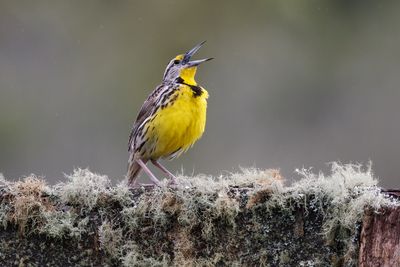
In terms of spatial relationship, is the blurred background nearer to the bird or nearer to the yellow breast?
the bird

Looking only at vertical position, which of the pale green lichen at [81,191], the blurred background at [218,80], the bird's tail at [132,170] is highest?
the blurred background at [218,80]

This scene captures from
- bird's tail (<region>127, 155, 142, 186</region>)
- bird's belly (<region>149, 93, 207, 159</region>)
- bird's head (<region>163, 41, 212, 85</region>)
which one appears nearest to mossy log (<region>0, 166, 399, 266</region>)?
bird's belly (<region>149, 93, 207, 159</region>)

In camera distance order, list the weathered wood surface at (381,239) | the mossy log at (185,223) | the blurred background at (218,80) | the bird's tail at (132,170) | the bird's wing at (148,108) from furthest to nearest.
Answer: the blurred background at (218,80) → the bird's tail at (132,170) → the bird's wing at (148,108) → the mossy log at (185,223) → the weathered wood surface at (381,239)

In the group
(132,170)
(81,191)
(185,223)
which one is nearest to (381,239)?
(185,223)

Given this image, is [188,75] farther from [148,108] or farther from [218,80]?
[218,80]

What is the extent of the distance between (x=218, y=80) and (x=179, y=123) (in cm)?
901

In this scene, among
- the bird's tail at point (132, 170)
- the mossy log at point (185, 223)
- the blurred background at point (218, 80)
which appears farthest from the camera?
the blurred background at point (218, 80)

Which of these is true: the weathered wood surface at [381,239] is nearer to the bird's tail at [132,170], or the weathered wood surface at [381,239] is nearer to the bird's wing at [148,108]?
the bird's wing at [148,108]

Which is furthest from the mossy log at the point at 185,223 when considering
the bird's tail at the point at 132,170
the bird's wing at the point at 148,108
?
the bird's tail at the point at 132,170

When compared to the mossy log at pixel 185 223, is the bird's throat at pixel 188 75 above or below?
above

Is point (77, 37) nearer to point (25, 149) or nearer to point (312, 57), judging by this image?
point (25, 149)

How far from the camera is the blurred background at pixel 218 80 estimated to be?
14.1 m

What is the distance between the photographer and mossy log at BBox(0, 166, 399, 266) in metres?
4.85

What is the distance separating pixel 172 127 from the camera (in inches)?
295
